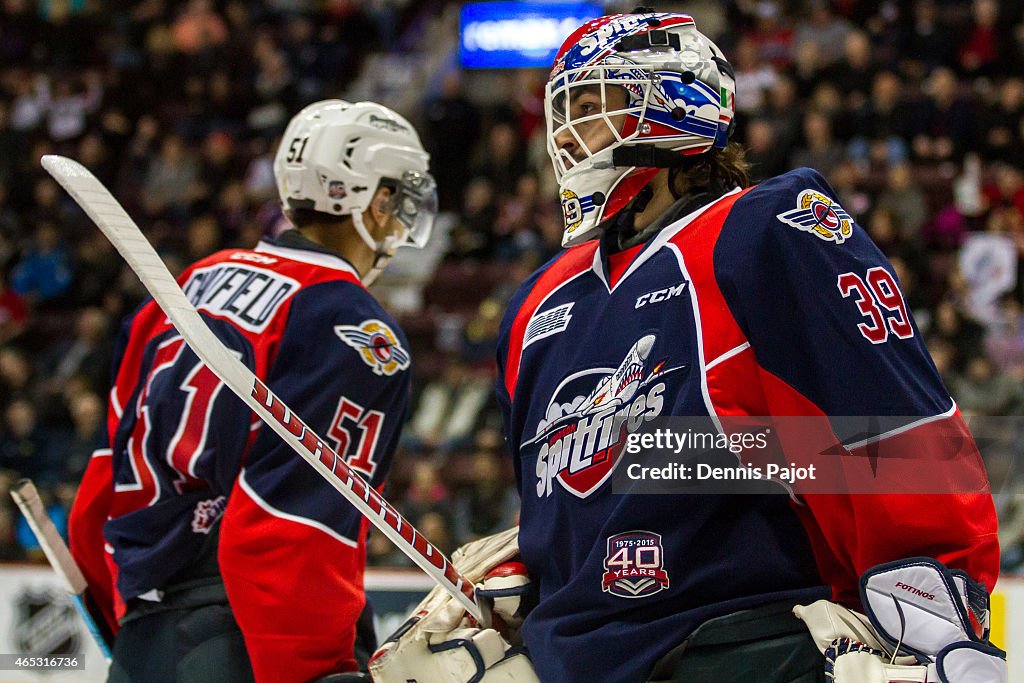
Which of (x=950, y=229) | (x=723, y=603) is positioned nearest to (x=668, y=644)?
(x=723, y=603)

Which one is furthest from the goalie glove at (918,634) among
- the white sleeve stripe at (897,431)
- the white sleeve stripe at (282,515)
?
the white sleeve stripe at (282,515)

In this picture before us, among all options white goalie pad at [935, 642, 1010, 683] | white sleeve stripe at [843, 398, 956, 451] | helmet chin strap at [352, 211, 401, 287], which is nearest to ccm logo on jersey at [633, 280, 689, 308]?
white sleeve stripe at [843, 398, 956, 451]

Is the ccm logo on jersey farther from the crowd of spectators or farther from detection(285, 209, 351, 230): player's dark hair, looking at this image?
the crowd of spectators

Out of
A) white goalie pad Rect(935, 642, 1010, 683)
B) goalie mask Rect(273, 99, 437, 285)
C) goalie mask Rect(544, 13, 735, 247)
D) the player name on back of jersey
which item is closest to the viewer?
white goalie pad Rect(935, 642, 1010, 683)

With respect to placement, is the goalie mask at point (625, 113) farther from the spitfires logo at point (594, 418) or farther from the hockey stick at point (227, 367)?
the hockey stick at point (227, 367)

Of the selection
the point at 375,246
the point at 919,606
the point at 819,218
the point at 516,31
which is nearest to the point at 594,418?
the point at 819,218

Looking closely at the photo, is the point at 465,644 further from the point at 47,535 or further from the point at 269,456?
the point at 47,535

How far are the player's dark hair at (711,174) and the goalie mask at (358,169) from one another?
116 cm

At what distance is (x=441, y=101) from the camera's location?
11641 mm

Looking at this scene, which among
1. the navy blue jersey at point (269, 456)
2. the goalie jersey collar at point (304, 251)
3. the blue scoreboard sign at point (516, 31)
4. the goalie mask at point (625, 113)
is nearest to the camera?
the goalie mask at point (625, 113)

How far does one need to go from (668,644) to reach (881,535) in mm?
339

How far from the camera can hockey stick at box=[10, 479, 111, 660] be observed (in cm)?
311

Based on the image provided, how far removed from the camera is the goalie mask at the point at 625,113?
7.22 feet

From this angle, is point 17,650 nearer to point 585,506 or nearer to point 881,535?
point 585,506
